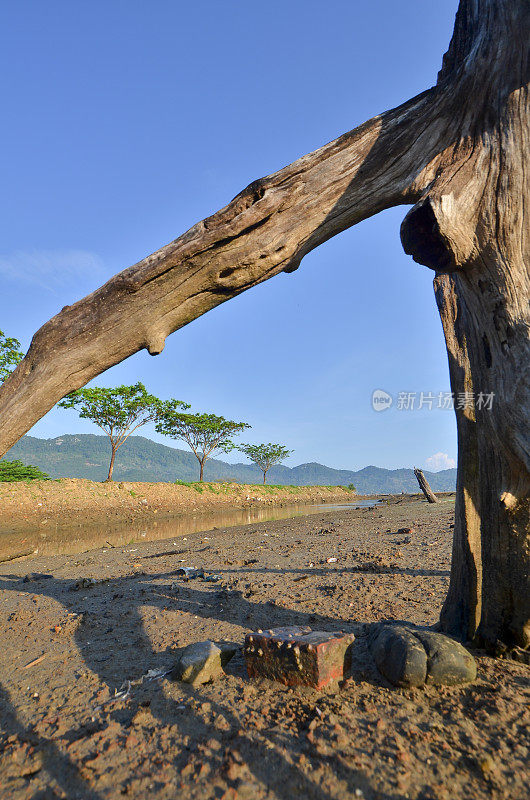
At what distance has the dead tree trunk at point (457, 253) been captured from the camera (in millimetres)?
2295

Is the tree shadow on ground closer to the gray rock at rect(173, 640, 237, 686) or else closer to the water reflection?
the gray rock at rect(173, 640, 237, 686)

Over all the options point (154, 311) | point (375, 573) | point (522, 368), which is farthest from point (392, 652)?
point (375, 573)

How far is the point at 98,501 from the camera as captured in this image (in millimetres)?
23125

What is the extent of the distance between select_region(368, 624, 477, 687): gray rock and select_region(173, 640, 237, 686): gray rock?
3.66 feet

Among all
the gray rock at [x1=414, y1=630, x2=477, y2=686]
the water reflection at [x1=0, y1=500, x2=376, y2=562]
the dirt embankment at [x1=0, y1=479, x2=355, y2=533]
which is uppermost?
the dirt embankment at [x1=0, y1=479, x2=355, y2=533]

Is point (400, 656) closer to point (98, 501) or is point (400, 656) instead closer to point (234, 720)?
point (234, 720)

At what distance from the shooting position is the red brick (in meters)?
2.59

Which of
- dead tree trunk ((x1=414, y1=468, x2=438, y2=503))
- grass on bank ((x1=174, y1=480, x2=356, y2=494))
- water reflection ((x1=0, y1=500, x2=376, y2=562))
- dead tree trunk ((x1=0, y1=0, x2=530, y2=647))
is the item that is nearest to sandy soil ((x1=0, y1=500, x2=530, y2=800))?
dead tree trunk ((x1=0, y1=0, x2=530, y2=647))

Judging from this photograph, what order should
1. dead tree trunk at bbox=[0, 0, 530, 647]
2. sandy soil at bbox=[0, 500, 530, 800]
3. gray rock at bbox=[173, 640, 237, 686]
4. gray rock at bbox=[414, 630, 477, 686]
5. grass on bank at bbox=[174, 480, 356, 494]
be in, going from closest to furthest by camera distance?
1. sandy soil at bbox=[0, 500, 530, 800]
2. dead tree trunk at bbox=[0, 0, 530, 647]
3. gray rock at bbox=[414, 630, 477, 686]
4. gray rock at bbox=[173, 640, 237, 686]
5. grass on bank at bbox=[174, 480, 356, 494]

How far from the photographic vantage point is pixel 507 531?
269cm

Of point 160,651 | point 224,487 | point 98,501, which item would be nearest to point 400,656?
point 160,651

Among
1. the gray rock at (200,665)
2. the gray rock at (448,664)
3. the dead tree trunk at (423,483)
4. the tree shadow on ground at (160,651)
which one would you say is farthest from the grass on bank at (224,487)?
the gray rock at (448,664)

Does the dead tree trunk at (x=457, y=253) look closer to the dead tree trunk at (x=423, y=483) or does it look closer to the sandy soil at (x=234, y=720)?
the sandy soil at (x=234, y=720)

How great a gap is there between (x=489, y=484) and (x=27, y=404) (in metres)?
2.87
